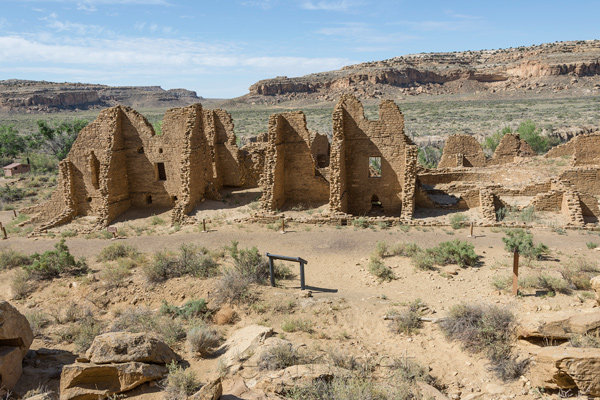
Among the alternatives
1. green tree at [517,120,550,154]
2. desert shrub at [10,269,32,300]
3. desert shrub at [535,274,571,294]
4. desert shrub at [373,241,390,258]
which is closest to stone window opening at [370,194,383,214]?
desert shrub at [373,241,390,258]

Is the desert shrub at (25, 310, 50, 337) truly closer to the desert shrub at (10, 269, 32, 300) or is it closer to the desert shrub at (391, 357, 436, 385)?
the desert shrub at (10, 269, 32, 300)

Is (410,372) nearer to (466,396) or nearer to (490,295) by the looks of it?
(466,396)

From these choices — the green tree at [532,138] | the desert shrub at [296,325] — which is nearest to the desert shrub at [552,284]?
the desert shrub at [296,325]

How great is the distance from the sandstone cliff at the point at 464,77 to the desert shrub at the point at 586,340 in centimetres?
8644

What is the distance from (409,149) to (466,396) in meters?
11.1

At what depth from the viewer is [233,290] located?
346 inches

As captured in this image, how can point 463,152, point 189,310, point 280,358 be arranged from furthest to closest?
point 463,152 → point 189,310 → point 280,358

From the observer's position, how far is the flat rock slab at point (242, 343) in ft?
20.9

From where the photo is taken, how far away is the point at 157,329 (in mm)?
7387

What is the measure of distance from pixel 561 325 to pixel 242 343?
5177mm

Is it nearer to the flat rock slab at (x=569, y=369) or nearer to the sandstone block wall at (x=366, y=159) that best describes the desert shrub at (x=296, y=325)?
the flat rock slab at (x=569, y=369)

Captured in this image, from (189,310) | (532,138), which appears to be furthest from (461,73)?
(189,310)

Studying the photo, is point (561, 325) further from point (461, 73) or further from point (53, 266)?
point (461, 73)

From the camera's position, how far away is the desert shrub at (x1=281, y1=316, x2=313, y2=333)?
23.9 feet
